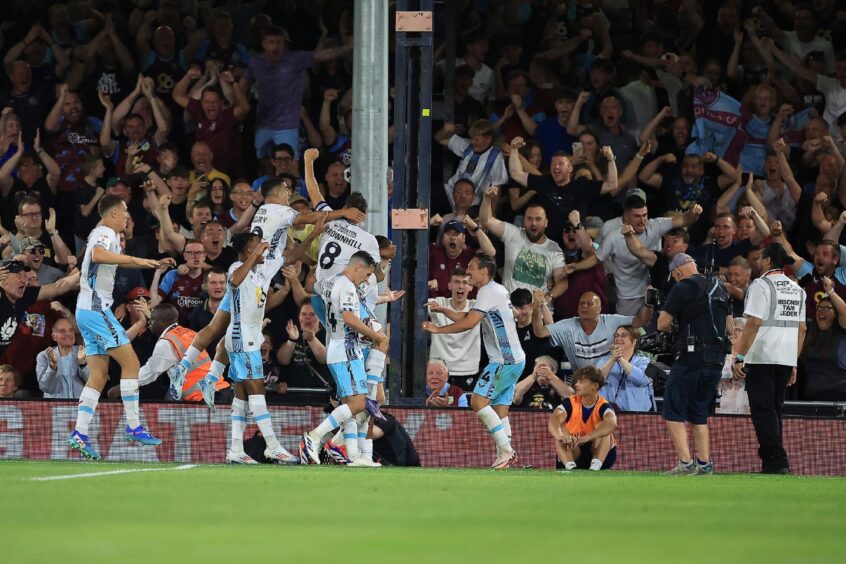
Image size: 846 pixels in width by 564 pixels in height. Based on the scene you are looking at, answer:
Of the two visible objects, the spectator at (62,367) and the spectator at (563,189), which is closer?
the spectator at (62,367)

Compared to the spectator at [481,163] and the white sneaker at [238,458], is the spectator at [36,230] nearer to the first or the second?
the spectator at [481,163]

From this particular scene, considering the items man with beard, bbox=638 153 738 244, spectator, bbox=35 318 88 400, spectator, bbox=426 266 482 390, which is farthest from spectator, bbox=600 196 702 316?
spectator, bbox=35 318 88 400

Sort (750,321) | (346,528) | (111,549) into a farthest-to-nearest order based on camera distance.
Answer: (750,321) < (346,528) < (111,549)

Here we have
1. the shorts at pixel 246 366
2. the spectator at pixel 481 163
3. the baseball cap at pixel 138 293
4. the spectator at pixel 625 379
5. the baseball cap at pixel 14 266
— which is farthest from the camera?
the spectator at pixel 481 163

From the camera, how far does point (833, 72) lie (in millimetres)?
19109

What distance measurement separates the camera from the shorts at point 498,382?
14.5 meters

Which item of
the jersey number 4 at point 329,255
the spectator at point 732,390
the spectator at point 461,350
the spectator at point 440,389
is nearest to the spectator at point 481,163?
the spectator at point 461,350

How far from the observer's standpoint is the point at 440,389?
1633 centimetres

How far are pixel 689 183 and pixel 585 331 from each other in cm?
295

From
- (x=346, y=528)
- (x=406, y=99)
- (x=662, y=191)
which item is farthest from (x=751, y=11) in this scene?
(x=346, y=528)

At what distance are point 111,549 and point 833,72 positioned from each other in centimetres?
1503

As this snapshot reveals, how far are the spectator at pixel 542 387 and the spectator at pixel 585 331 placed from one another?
0.90ft

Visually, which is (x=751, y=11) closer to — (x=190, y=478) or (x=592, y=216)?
(x=592, y=216)

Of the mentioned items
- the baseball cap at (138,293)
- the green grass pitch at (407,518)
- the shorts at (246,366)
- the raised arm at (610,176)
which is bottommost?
the green grass pitch at (407,518)
